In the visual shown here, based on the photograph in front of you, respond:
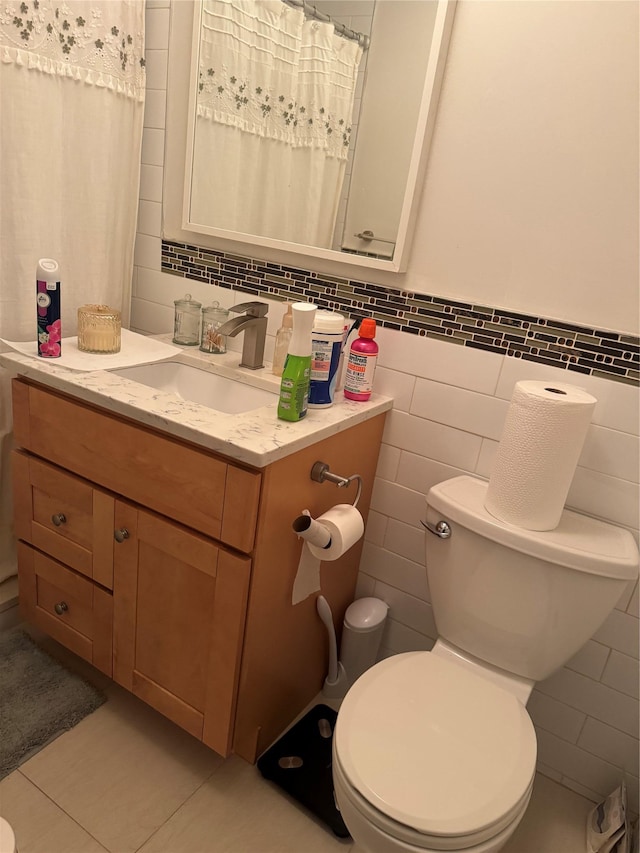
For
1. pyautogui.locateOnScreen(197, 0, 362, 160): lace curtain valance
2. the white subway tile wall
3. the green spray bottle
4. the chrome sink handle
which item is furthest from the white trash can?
pyautogui.locateOnScreen(197, 0, 362, 160): lace curtain valance

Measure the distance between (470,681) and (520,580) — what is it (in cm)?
23

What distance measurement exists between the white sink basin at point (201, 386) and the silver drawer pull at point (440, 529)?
478 mm

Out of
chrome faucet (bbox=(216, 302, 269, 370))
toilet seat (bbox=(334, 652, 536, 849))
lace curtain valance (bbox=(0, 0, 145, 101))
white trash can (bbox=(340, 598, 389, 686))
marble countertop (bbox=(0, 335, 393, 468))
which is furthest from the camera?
white trash can (bbox=(340, 598, 389, 686))

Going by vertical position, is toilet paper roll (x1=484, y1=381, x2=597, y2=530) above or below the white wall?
below

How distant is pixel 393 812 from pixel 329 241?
1208 millimetres

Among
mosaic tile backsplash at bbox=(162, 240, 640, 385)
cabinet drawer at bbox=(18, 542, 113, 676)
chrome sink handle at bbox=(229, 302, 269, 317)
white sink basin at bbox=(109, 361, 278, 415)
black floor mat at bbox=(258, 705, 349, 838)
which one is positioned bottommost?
black floor mat at bbox=(258, 705, 349, 838)

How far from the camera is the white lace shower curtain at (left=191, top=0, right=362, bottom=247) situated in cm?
141

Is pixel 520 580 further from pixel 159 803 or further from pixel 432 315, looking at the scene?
pixel 159 803

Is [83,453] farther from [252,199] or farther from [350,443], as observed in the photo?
[252,199]

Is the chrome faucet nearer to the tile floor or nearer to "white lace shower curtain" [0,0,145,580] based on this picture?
"white lace shower curtain" [0,0,145,580]

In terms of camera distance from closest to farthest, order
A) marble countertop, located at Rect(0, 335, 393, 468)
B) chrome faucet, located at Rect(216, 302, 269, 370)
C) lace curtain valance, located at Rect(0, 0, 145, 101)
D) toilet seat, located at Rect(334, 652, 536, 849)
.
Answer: toilet seat, located at Rect(334, 652, 536, 849) < marble countertop, located at Rect(0, 335, 393, 468) < lace curtain valance, located at Rect(0, 0, 145, 101) < chrome faucet, located at Rect(216, 302, 269, 370)

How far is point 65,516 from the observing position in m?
1.41

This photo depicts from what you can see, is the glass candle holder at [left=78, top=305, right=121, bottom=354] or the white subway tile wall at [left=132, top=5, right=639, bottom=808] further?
the glass candle holder at [left=78, top=305, right=121, bottom=354]

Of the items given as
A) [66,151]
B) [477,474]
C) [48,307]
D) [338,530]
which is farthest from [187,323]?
[477,474]
